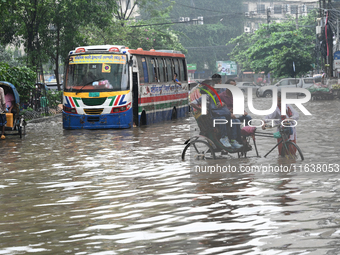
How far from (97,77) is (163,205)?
13.8m

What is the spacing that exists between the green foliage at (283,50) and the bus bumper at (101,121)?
34.4m

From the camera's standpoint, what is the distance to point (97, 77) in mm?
21172

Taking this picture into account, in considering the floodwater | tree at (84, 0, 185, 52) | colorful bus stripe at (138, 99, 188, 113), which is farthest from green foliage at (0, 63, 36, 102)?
tree at (84, 0, 185, 52)

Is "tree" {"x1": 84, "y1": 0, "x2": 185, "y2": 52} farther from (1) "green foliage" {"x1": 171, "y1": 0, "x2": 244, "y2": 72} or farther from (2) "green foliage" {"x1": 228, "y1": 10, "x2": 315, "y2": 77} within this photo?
(1) "green foliage" {"x1": 171, "y1": 0, "x2": 244, "y2": 72}

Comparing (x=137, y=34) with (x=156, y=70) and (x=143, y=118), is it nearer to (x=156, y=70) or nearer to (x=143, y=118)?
(x=156, y=70)

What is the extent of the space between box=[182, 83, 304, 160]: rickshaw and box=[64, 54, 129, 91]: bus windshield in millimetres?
9516

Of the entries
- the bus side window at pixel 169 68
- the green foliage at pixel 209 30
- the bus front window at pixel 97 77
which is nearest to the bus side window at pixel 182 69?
the bus side window at pixel 169 68

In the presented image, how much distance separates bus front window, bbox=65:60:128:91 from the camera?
2097 cm

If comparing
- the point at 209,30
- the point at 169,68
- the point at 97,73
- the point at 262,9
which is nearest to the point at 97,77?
the point at 97,73

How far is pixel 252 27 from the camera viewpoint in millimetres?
111750

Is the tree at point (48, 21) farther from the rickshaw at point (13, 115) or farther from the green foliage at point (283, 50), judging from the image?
the green foliage at point (283, 50)

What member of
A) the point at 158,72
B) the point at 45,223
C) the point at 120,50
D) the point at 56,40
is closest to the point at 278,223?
the point at 45,223

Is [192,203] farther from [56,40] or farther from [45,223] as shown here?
[56,40]

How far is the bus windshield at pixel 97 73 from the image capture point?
20984 millimetres
